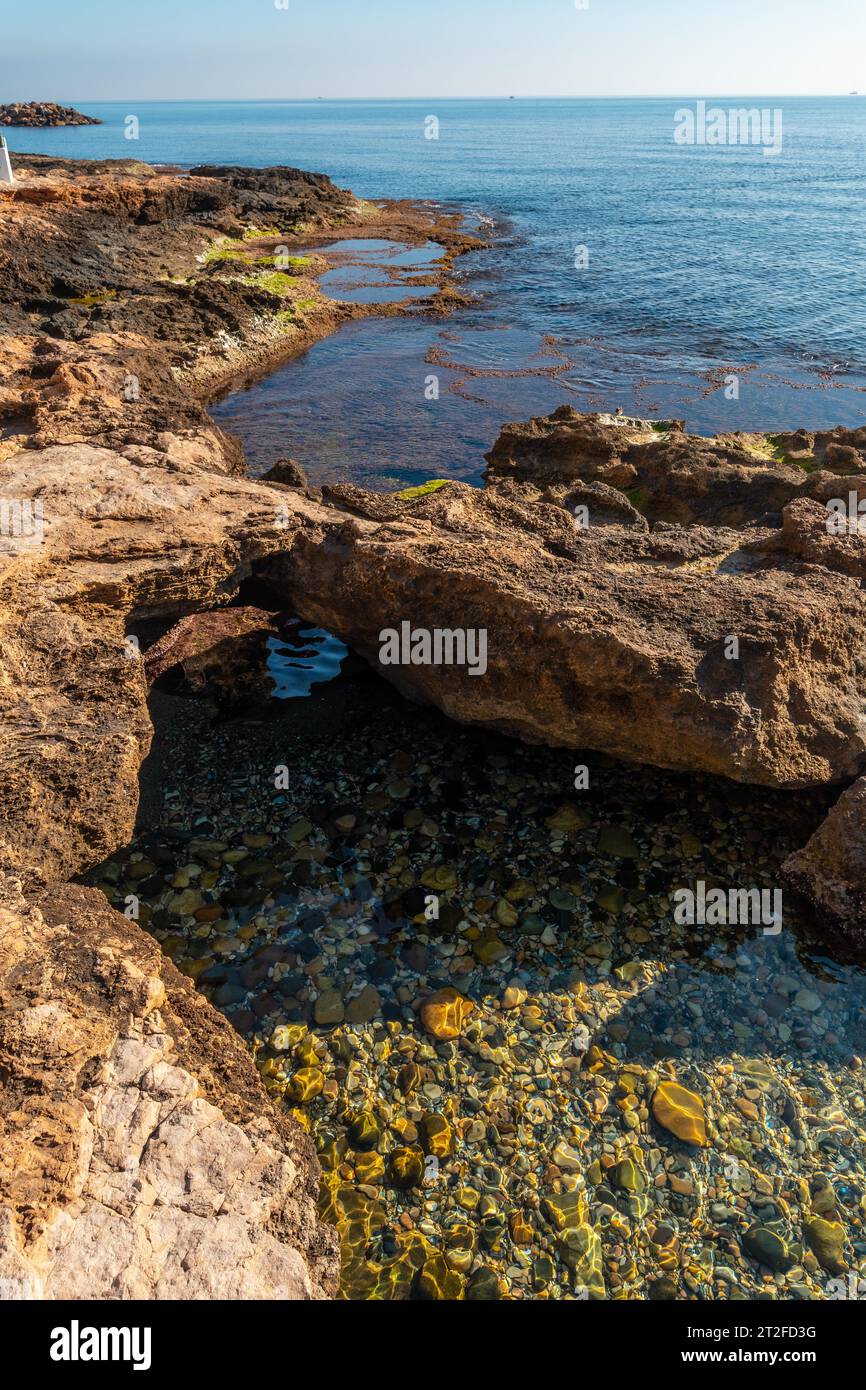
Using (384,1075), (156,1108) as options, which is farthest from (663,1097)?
(156,1108)

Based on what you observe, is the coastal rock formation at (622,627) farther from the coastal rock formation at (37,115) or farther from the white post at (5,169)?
the coastal rock formation at (37,115)

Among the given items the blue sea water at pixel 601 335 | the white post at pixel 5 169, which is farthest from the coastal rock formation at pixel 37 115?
the white post at pixel 5 169

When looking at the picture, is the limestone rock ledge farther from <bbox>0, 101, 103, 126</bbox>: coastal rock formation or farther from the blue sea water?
<bbox>0, 101, 103, 126</bbox>: coastal rock formation

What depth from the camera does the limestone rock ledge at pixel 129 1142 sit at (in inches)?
177

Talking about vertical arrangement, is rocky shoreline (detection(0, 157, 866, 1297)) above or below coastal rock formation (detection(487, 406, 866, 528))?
below

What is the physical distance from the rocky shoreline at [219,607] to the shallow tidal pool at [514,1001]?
2.12 feet

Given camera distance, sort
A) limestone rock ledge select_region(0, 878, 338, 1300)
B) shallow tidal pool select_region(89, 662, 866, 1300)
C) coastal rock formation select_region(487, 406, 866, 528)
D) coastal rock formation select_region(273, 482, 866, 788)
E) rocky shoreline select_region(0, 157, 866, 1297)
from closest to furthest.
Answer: limestone rock ledge select_region(0, 878, 338, 1300)
rocky shoreline select_region(0, 157, 866, 1297)
shallow tidal pool select_region(89, 662, 866, 1300)
coastal rock formation select_region(273, 482, 866, 788)
coastal rock formation select_region(487, 406, 866, 528)

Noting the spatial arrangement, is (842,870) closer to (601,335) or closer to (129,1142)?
(129,1142)

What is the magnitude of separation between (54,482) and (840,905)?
31.2 feet

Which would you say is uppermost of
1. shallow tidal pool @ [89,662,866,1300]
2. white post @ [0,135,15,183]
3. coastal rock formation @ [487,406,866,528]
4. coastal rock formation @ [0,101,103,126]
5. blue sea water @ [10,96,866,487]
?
coastal rock formation @ [0,101,103,126]

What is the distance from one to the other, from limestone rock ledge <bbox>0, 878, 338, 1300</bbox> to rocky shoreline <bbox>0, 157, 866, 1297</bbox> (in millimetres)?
16

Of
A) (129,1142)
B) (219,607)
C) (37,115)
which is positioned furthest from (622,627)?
(37,115)

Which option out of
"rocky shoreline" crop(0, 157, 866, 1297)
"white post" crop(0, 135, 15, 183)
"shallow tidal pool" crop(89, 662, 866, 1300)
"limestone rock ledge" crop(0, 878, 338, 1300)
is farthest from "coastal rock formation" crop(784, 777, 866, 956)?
"white post" crop(0, 135, 15, 183)

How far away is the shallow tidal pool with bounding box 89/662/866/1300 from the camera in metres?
5.87
